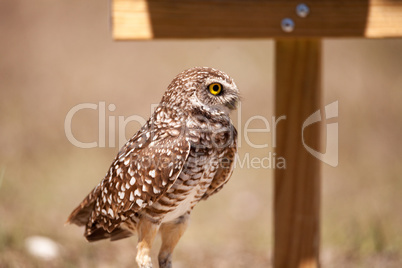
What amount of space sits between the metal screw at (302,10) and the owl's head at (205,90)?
0.64m

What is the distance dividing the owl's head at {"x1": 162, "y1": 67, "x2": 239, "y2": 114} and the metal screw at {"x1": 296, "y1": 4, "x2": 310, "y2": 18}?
64 cm

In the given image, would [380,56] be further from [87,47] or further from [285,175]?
[285,175]

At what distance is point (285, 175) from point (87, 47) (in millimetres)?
5617

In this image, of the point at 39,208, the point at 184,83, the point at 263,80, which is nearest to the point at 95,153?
the point at 39,208

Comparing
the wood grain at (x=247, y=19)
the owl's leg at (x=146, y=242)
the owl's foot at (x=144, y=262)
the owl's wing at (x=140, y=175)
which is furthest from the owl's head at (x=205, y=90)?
the owl's foot at (x=144, y=262)

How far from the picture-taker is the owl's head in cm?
227

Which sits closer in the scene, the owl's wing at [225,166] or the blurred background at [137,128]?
the owl's wing at [225,166]

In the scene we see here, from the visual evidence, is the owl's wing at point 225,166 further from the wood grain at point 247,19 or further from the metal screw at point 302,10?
the metal screw at point 302,10

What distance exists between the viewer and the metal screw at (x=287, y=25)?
2.70 metres

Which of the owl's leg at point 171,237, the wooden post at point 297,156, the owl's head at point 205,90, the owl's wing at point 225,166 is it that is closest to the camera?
the owl's head at point 205,90

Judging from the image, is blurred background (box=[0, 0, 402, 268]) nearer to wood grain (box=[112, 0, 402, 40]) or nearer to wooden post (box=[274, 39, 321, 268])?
wooden post (box=[274, 39, 321, 268])

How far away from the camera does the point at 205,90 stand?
2.31 metres

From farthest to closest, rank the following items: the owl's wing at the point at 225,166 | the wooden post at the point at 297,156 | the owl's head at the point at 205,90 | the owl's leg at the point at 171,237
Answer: the wooden post at the point at 297,156 < the owl's leg at the point at 171,237 < the owl's wing at the point at 225,166 < the owl's head at the point at 205,90

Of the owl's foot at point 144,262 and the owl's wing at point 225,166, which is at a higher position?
the owl's wing at point 225,166
